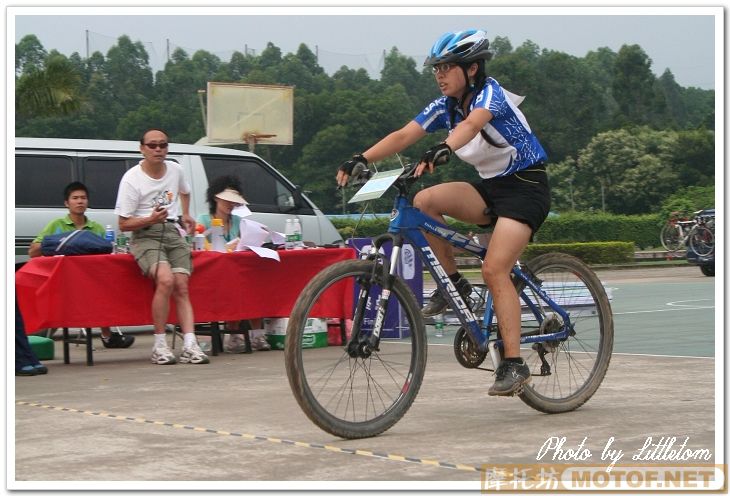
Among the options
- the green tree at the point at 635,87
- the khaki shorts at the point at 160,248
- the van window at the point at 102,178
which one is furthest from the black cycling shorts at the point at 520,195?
the green tree at the point at 635,87

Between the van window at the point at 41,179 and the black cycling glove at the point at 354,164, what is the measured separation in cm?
815

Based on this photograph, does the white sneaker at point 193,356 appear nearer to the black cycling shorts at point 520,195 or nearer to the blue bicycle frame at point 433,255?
the blue bicycle frame at point 433,255

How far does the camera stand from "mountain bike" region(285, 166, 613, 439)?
6.20 metres

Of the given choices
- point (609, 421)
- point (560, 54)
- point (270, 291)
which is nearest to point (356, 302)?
point (609, 421)

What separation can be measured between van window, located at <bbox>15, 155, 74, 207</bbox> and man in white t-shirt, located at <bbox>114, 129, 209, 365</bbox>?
3445 millimetres

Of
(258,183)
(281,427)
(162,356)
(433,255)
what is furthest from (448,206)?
(258,183)

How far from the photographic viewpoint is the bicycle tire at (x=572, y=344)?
7.26 metres

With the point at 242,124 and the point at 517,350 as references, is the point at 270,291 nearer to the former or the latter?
the point at 517,350

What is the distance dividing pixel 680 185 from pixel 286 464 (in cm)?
9134

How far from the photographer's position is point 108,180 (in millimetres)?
14430

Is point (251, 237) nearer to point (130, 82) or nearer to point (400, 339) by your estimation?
point (400, 339)

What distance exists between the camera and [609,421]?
6.77 metres

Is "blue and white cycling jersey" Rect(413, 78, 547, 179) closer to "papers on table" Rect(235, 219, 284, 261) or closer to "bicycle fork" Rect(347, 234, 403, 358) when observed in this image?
"bicycle fork" Rect(347, 234, 403, 358)

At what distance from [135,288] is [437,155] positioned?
5.30m
